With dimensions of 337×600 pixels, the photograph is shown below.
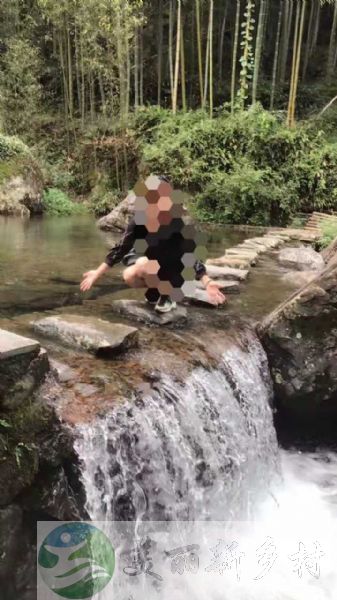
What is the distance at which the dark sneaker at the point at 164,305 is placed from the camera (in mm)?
4605

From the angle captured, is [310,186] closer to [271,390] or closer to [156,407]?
[271,390]

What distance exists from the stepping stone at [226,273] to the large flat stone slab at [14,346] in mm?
3730

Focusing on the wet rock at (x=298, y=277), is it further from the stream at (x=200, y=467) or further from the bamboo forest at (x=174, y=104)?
the bamboo forest at (x=174, y=104)

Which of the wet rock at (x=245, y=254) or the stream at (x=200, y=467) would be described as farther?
the wet rock at (x=245, y=254)

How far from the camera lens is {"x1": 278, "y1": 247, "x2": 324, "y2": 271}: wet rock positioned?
292 inches

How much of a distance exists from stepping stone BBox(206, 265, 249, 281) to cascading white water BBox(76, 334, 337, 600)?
5.42ft

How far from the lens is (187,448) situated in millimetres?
3518

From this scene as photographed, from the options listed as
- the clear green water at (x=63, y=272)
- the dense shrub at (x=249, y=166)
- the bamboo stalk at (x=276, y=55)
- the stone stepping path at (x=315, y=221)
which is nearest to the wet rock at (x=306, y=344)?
the clear green water at (x=63, y=272)

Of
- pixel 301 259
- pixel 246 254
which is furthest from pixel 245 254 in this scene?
pixel 301 259

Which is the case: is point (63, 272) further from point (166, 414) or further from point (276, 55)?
point (276, 55)

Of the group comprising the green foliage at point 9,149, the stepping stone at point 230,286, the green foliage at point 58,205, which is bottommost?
the green foliage at point 58,205

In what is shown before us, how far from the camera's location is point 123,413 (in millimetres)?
3195

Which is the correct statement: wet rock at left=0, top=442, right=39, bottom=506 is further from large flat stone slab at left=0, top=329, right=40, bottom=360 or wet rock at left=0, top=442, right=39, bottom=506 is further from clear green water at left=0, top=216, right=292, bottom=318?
clear green water at left=0, top=216, right=292, bottom=318

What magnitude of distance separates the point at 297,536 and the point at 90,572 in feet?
5.93
